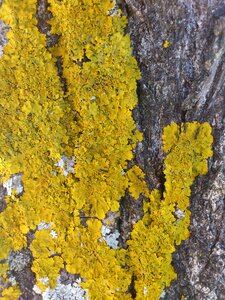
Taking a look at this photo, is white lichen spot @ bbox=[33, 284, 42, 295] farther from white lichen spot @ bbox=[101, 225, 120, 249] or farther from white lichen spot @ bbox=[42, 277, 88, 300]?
white lichen spot @ bbox=[101, 225, 120, 249]

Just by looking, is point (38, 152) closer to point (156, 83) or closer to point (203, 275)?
point (156, 83)

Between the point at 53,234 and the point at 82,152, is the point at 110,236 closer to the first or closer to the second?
the point at 53,234

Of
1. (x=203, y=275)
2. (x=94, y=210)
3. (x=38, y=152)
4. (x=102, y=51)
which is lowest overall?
(x=203, y=275)

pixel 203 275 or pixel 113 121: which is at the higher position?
pixel 113 121

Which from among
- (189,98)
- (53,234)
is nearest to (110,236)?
(53,234)

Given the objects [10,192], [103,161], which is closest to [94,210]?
[103,161]

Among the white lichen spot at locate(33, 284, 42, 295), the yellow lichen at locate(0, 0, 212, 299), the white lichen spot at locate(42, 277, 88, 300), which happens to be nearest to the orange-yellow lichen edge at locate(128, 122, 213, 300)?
the yellow lichen at locate(0, 0, 212, 299)
